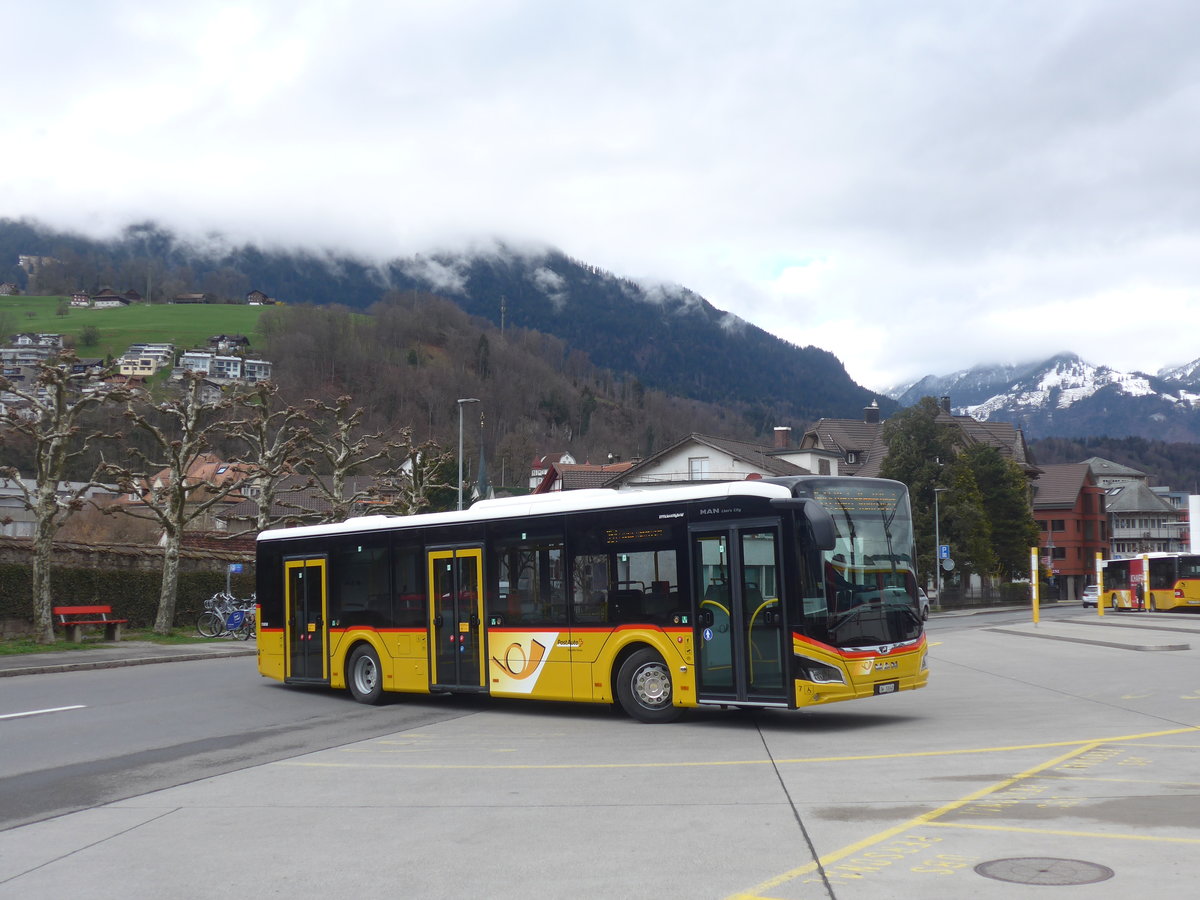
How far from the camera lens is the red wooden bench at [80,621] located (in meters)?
28.9

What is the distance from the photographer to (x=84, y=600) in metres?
33.2

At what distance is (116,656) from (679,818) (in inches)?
825

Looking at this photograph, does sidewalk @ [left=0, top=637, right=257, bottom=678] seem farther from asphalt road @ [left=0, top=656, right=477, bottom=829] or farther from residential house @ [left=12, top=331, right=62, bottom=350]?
A: residential house @ [left=12, top=331, right=62, bottom=350]

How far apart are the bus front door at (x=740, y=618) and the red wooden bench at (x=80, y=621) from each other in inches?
815

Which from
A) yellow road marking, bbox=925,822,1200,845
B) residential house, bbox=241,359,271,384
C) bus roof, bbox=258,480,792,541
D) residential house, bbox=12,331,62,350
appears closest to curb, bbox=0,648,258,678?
bus roof, bbox=258,480,792,541

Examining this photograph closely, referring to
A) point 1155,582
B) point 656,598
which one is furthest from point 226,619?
point 1155,582

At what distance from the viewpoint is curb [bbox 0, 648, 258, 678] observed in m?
22.7

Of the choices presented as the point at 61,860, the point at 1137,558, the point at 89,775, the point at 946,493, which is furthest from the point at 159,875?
the point at 946,493

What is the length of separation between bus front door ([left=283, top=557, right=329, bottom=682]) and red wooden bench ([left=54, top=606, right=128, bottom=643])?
12049 mm

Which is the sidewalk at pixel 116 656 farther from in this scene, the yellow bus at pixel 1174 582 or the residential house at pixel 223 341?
the residential house at pixel 223 341

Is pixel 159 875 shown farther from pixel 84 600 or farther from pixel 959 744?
pixel 84 600

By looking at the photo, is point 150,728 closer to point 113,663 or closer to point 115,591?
point 113,663

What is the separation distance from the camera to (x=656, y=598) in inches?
552

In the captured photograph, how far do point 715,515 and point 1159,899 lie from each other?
26.8 ft
